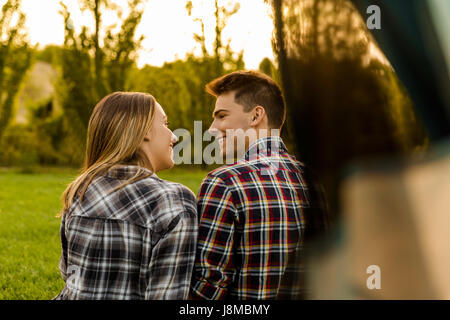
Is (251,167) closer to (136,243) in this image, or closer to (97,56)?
(136,243)

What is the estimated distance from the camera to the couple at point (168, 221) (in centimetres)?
133

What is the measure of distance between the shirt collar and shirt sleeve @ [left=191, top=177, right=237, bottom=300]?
0.84 feet

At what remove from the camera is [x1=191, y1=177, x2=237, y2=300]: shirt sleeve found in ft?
4.51

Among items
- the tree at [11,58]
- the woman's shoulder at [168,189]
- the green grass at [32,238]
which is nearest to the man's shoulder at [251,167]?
the woman's shoulder at [168,189]

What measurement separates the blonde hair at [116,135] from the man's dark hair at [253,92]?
37 centimetres

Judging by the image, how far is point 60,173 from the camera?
26.6ft

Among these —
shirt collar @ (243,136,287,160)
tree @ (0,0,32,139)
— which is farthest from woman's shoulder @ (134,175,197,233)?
tree @ (0,0,32,139)

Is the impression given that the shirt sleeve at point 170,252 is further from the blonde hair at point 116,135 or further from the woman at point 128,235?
the blonde hair at point 116,135

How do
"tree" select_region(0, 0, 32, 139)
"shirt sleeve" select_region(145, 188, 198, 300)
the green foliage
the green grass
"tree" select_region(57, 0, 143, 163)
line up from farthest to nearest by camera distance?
1. "tree" select_region(0, 0, 32, 139)
2. "tree" select_region(57, 0, 143, 163)
3. the green grass
4. the green foliage
5. "shirt sleeve" select_region(145, 188, 198, 300)

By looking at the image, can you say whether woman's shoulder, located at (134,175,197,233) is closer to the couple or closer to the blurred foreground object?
the couple

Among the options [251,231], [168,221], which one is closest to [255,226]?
[251,231]

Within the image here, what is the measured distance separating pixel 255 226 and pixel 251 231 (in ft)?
0.07

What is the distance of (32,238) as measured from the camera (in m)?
3.69
